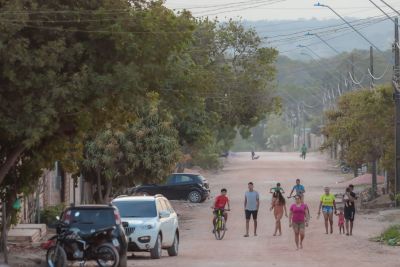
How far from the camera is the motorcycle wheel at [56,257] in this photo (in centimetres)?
2217

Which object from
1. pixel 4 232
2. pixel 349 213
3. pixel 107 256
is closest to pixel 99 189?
pixel 349 213

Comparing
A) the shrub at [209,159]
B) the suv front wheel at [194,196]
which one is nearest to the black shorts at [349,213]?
the suv front wheel at [194,196]

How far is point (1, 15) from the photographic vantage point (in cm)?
2025

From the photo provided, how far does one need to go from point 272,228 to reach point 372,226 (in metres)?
3.76

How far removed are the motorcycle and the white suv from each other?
13.2 ft

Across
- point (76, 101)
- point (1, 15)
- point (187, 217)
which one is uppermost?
Result: point (1, 15)

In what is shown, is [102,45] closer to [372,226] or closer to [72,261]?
[72,261]

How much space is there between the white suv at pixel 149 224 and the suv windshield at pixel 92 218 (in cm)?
367

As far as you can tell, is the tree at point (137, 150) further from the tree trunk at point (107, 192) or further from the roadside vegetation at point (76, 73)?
the roadside vegetation at point (76, 73)

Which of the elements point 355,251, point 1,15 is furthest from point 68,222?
point 355,251

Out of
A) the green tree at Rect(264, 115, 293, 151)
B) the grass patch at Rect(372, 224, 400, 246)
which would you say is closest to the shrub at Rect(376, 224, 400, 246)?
the grass patch at Rect(372, 224, 400, 246)

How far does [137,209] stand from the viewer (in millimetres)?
28219

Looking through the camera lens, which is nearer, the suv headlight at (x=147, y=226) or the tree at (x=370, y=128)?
the suv headlight at (x=147, y=226)

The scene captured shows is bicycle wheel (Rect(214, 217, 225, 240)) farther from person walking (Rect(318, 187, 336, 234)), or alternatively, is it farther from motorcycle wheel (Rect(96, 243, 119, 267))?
motorcycle wheel (Rect(96, 243, 119, 267))
